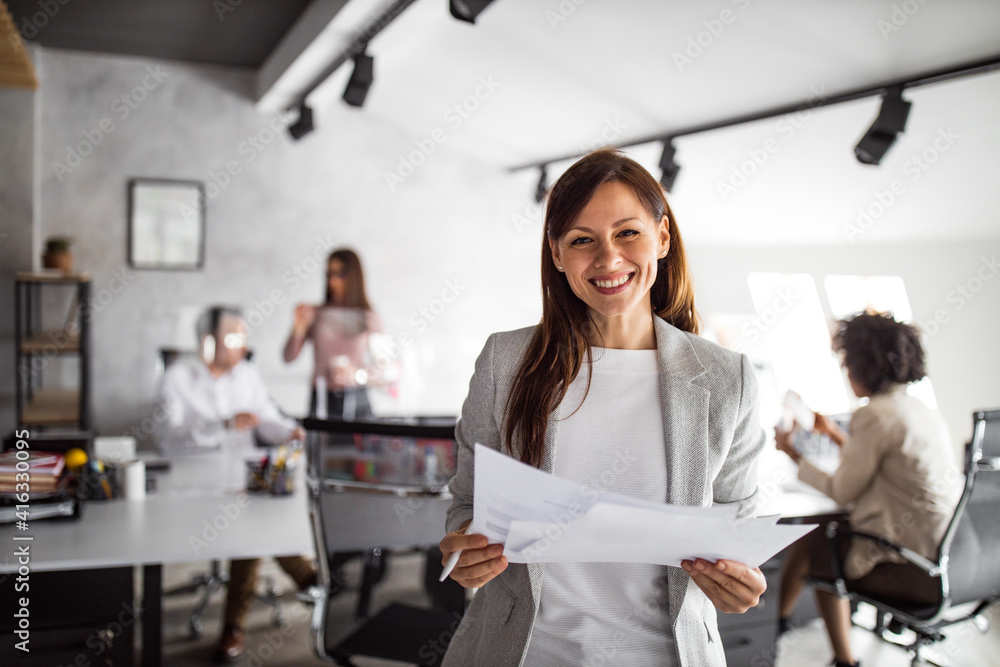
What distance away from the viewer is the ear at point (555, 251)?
127 cm

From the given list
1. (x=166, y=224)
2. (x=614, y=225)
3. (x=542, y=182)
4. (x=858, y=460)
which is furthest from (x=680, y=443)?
(x=166, y=224)

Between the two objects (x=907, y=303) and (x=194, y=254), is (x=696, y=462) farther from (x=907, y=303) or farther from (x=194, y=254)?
(x=194, y=254)

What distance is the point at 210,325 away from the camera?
372 cm

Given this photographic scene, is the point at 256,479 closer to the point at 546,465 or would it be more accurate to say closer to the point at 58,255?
the point at 546,465

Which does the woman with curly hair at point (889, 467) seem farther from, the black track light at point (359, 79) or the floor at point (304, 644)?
the black track light at point (359, 79)

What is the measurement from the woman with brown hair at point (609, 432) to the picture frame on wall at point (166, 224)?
4892 millimetres

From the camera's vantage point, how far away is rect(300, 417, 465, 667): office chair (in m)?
1.99

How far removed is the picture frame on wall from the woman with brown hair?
16.1 ft

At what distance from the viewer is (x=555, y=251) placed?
129 cm

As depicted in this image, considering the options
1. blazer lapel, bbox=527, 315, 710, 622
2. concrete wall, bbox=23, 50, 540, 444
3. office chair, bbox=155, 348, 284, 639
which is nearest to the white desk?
office chair, bbox=155, 348, 284, 639

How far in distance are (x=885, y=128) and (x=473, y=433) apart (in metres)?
2.66

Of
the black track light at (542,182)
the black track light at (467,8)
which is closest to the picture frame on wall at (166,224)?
the black track light at (542,182)

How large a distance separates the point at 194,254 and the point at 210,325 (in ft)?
6.93

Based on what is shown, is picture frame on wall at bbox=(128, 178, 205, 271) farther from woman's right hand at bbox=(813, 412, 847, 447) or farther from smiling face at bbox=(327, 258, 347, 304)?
woman's right hand at bbox=(813, 412, 847, 447)
